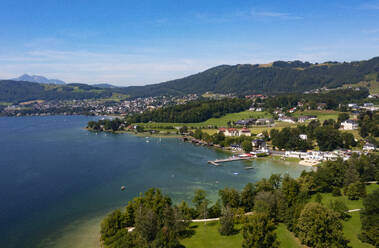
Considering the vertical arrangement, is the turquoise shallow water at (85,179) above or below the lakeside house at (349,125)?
below

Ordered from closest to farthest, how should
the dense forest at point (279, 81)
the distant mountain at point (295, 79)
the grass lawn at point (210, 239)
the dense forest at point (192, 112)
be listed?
the grass lawn at point (210, 239)
the dense forest at point (192, 112)
the distant mountain at point (295, 79)
the dense forest at point (279, 81)

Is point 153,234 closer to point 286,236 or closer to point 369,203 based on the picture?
point 286,236

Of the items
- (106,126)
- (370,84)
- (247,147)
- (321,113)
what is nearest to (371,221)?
(247,147)

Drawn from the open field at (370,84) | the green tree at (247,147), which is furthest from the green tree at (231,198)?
the open field at (370,84)

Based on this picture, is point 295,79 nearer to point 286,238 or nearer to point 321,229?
point 286,238

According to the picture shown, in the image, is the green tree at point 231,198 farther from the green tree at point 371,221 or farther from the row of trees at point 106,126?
the row of trees at point 106,126

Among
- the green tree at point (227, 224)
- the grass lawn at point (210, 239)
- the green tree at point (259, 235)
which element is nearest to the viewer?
the green tree at point (259, 235)

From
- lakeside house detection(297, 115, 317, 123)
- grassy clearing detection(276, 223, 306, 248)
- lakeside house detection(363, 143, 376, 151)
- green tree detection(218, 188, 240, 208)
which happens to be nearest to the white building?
lakeside house detection(297, 115, 317, 123)
